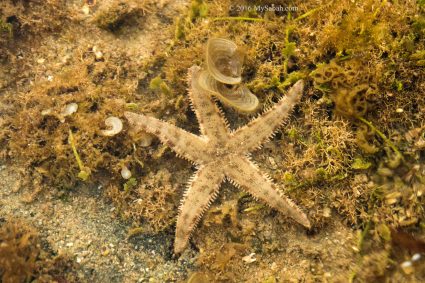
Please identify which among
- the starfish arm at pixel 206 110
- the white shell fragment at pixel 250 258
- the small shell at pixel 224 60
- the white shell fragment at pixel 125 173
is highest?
the small shell at pixel 224 60

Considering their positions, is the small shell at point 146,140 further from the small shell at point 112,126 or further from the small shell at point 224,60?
the small shell at point 224,60

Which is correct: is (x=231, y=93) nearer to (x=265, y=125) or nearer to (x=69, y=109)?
(x=265, y=125)

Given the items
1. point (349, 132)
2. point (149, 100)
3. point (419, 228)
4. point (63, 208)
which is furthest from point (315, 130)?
point (63, 208)

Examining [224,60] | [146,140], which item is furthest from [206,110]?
[146,140]

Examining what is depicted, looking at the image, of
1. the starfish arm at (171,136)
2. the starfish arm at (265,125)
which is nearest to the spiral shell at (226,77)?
the starfish arm at (265,125)

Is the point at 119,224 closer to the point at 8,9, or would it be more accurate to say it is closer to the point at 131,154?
the point at 131,154

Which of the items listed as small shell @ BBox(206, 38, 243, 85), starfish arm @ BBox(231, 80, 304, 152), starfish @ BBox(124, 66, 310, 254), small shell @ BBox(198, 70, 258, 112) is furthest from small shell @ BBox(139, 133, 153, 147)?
small shell @ BBox(206, 38, 243, 85)

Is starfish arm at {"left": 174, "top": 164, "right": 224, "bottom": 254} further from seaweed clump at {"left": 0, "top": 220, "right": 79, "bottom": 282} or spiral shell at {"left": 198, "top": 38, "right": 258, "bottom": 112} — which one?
seaweed clump at {"left": 0, "top": 220, "right": 79, "bottom": 282}
